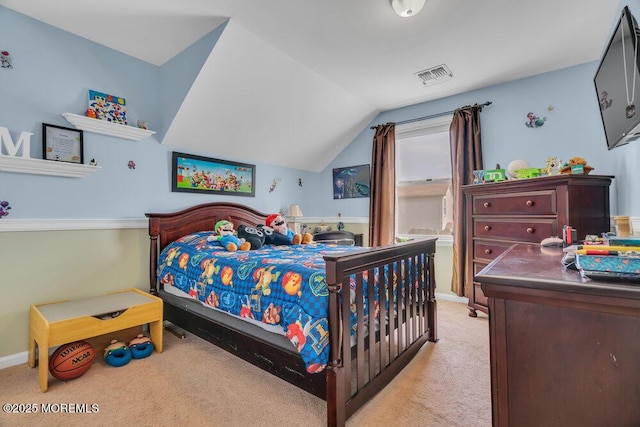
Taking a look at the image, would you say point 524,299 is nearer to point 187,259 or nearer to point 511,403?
point 511,403

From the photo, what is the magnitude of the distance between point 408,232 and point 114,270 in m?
3.51

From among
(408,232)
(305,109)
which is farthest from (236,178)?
(408,232)

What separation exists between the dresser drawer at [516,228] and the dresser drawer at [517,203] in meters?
0.07

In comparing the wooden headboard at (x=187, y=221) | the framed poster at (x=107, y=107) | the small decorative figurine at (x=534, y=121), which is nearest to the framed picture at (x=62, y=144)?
the framed poster at (x=107, y=107)

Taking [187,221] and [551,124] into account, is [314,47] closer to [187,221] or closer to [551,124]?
[187,221]

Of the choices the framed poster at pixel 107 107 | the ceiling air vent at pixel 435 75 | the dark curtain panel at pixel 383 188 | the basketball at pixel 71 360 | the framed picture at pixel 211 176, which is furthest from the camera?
the dark curtain panel at pixel 383 188

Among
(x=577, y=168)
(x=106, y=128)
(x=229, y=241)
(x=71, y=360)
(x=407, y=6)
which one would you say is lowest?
(x=71, y=360)

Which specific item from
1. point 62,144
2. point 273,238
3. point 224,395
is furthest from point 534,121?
point 62,144

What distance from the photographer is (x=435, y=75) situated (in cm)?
321

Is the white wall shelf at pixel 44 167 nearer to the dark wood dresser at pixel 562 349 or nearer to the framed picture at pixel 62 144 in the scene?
the framed picture at pixel 62 144

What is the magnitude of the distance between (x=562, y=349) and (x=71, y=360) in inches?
104

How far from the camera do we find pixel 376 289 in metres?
1.86

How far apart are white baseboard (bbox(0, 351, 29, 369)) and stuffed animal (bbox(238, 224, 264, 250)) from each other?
1.82 meters

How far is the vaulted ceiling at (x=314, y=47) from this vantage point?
222 centimetres
